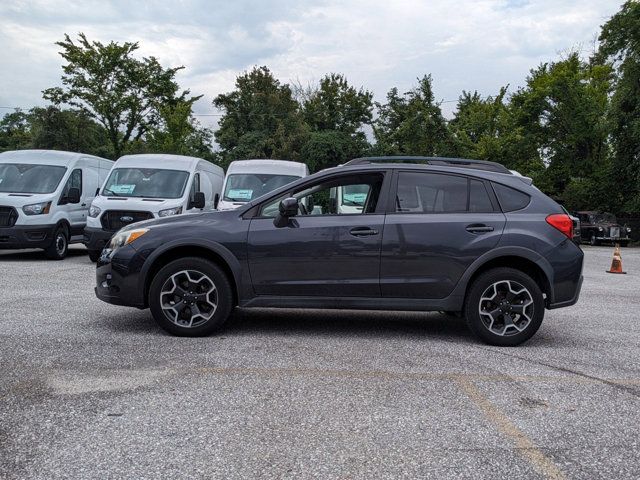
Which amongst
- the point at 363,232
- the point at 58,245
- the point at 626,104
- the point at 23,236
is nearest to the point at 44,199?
the point at 23,236

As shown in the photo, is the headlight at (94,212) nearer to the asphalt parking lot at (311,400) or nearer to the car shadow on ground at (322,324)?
the asphalt parking lot at (311,400)

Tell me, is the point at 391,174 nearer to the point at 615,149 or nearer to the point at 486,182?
the point at 486,182

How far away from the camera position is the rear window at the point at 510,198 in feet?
19.6

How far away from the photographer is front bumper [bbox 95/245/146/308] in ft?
19.4

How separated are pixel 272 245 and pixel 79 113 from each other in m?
40.3

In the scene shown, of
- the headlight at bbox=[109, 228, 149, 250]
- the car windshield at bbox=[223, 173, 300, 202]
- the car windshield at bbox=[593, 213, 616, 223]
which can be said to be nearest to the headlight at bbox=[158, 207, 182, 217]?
the car windshield at bbox=[223, 173, 300, 202]

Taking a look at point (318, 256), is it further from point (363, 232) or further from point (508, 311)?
point (508, 311)

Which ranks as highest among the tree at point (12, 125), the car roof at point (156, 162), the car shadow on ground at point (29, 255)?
the tree at point (12, 125)

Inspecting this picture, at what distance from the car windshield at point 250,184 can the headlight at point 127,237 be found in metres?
7.60

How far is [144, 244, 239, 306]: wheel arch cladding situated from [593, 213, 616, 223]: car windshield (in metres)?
27.4

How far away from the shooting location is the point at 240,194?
45.5 ft

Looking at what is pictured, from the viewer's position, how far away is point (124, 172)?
1311 centimetres

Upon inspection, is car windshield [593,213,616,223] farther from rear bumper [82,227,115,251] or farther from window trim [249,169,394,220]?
window trim [249,169,394,220]

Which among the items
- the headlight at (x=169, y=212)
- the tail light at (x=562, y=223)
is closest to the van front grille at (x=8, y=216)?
the headlight at (x=169, y=212)
